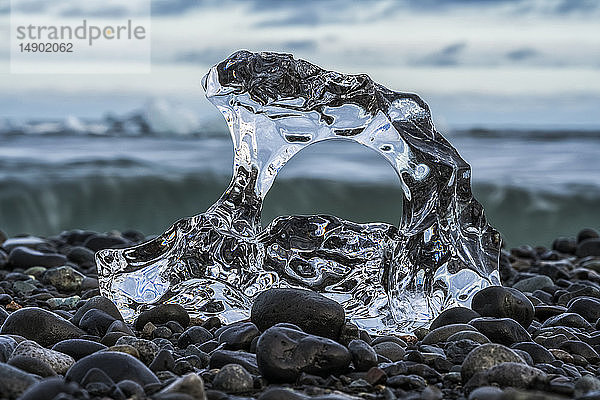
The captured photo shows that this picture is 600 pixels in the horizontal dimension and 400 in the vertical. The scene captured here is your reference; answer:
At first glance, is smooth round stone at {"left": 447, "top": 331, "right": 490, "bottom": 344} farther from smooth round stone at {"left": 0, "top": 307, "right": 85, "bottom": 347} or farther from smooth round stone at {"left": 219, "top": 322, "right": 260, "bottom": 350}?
smooth round stone at {"left": 0, "top": 307, "right": 85, "bottom": 347}

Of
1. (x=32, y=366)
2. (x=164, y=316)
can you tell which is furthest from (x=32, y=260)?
(x=32, y=366)

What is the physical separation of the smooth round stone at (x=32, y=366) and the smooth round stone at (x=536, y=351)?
4.58 feet

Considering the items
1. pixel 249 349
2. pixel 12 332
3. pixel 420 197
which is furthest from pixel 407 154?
pixel 12 332

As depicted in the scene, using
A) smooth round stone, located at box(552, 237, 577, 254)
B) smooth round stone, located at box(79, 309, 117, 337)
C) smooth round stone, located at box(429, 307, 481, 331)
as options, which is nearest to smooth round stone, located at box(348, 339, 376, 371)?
smooth round stone, located at box(429, 307, 481, 331)

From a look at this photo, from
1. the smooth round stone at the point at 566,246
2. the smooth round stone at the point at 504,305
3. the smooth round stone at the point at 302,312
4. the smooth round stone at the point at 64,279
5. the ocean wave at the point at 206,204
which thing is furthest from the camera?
the ocean wave at the point at 206,204

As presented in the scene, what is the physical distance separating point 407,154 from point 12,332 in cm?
165

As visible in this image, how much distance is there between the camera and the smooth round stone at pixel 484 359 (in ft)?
6.81

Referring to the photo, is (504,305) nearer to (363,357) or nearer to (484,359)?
(484,359)

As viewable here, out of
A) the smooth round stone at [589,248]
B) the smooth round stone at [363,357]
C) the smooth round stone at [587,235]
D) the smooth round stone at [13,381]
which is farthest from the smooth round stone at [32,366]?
the smooth round stone at [587,235]

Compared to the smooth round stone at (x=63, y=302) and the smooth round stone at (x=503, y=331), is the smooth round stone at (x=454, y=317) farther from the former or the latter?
the smooth round stone at (x=63, y=302)

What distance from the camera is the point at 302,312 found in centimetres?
242

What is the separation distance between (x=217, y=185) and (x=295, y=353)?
1091 centimetres

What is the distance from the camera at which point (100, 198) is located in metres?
12.0

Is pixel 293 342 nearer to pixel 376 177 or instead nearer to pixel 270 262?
pixel 270 262
